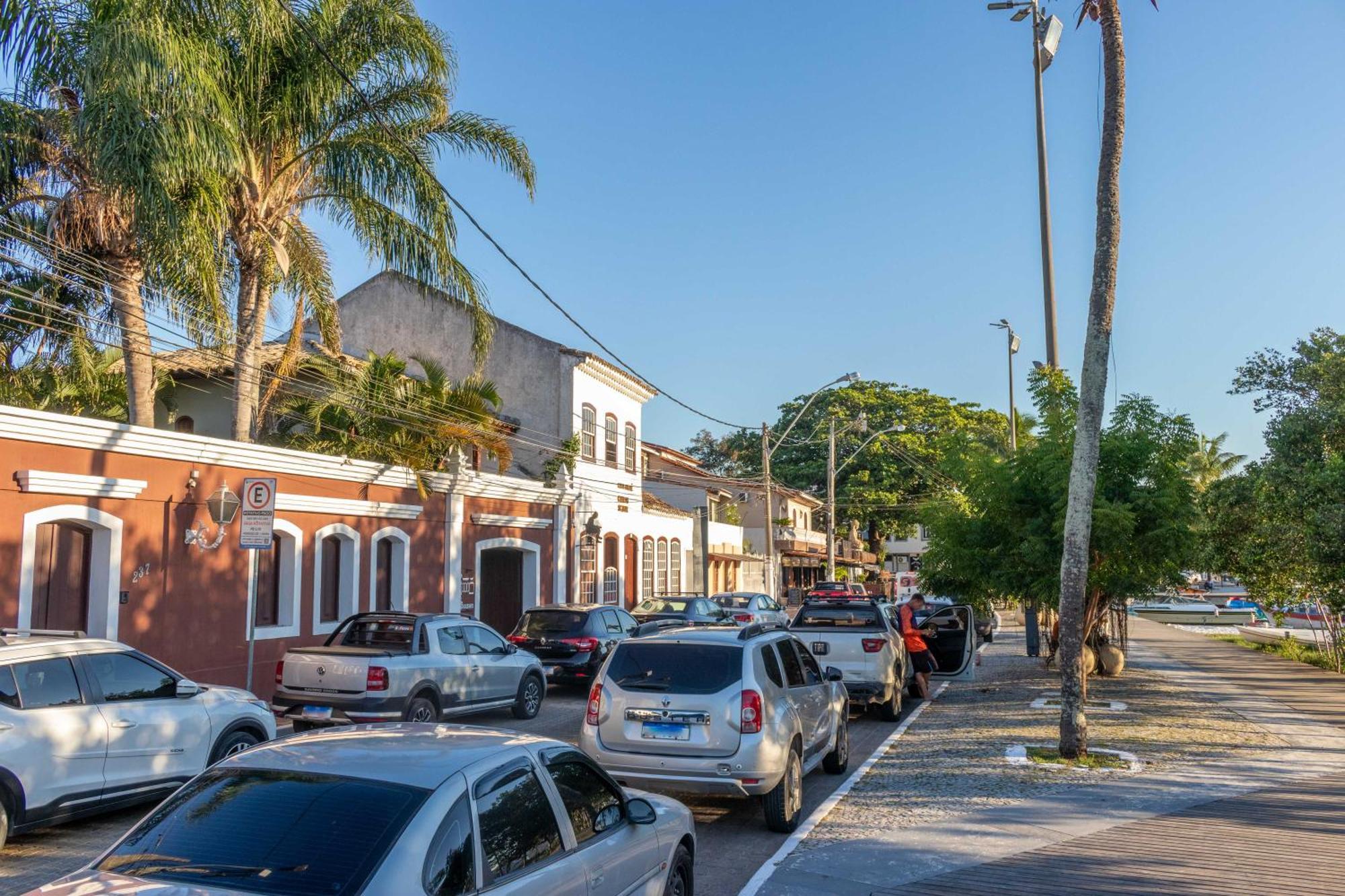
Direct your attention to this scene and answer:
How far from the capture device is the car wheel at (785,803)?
848cm

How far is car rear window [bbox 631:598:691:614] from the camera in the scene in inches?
952

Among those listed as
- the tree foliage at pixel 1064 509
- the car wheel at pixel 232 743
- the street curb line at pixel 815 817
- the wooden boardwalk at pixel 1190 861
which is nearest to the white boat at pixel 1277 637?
the tree foliage at pixel 1064 509

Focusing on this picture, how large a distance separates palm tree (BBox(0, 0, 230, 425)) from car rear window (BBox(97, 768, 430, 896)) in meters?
11.2

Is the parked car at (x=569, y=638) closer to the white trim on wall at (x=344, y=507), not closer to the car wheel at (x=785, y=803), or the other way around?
the white trim on wall at (x=344, y=507)

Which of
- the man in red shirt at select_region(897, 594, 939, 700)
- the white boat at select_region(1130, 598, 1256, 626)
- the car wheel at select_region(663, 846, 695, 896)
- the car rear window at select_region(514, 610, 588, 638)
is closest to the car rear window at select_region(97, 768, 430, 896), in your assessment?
the car wheel at select_region(663, 846, 695, 896)

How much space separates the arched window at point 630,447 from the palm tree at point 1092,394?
2312cm

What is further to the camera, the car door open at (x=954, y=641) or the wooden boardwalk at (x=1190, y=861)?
the car door open at (x=954, y=641)

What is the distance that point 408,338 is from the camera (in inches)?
1313

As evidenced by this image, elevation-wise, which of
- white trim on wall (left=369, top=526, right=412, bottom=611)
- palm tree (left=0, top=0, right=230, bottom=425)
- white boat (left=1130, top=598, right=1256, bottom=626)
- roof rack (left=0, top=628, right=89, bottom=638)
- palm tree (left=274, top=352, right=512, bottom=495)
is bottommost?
white boat (left=1130, top=598, right=1256, bottom=626)

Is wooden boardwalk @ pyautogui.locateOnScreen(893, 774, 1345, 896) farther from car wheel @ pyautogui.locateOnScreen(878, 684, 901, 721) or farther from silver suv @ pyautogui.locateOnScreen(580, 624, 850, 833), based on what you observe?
car wheel @ pyautogui.locateOnScreen(878, 684, 901, 721)

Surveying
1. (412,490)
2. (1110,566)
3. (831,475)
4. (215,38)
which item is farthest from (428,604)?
(831,475)

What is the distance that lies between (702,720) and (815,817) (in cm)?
161

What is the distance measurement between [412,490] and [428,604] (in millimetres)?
2467

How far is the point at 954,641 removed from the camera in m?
19.2
